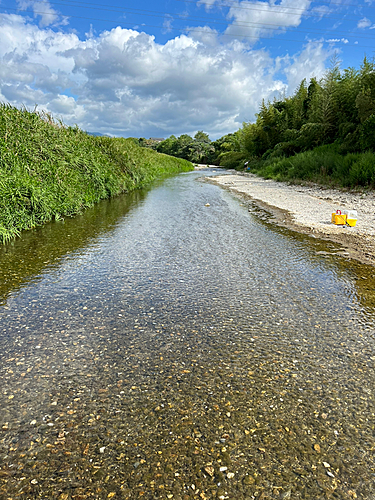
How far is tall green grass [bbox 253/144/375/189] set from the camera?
565 inches

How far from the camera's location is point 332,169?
59.3ft

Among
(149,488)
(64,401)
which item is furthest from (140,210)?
(149,488)

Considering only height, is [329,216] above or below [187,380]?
above

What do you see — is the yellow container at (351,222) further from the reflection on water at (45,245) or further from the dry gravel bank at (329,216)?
the reflection on water at (45,245)

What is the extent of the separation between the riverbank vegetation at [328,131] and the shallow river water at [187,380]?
12.3 metres

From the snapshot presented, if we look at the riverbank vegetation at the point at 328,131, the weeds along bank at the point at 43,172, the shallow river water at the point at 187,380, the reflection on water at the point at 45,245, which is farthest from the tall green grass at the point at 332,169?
the weeds along bank at the point at 43,172

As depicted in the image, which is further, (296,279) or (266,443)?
(296,279)

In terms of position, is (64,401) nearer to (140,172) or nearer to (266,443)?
(266,443)

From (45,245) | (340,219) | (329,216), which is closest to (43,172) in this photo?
(45,245)

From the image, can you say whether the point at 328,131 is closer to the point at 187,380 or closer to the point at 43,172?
the point at 43,172

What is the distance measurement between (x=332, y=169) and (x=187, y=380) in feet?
59.7

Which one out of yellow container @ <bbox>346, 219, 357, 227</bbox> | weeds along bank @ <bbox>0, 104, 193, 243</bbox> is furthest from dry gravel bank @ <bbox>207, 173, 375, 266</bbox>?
weeds along bank @ <bbox>0, 104, 193, 243</bbox>

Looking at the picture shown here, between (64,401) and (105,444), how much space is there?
1.81 feet

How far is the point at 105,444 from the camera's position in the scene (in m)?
2.05
